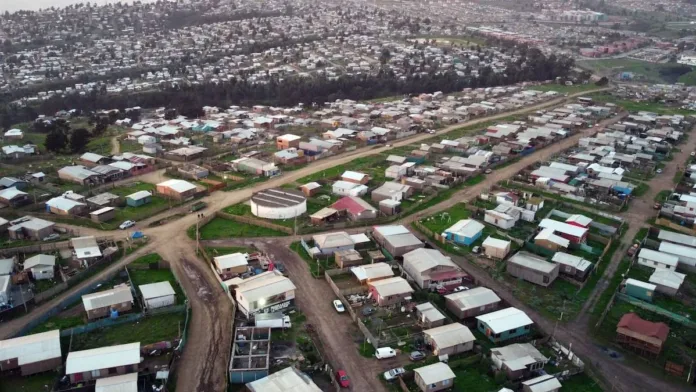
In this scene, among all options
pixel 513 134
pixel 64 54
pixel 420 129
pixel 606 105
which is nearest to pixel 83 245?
pixel 420 129

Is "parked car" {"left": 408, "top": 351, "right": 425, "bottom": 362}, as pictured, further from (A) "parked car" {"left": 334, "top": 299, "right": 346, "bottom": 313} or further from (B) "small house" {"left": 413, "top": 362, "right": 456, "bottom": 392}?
(A) "parked car" {"left": 334, "top": 299, "right": 346, "bottom": 313}

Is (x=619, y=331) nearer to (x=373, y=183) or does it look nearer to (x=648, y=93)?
(x=373, y=183)

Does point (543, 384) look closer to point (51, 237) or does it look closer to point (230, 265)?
point (230, 265)

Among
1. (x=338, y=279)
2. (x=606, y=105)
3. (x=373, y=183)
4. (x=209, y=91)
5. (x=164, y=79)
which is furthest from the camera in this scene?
(x=164, y=79)

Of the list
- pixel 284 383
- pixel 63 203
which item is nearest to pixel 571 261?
pixel 284 383

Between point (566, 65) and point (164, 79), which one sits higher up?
point (566, 65)
